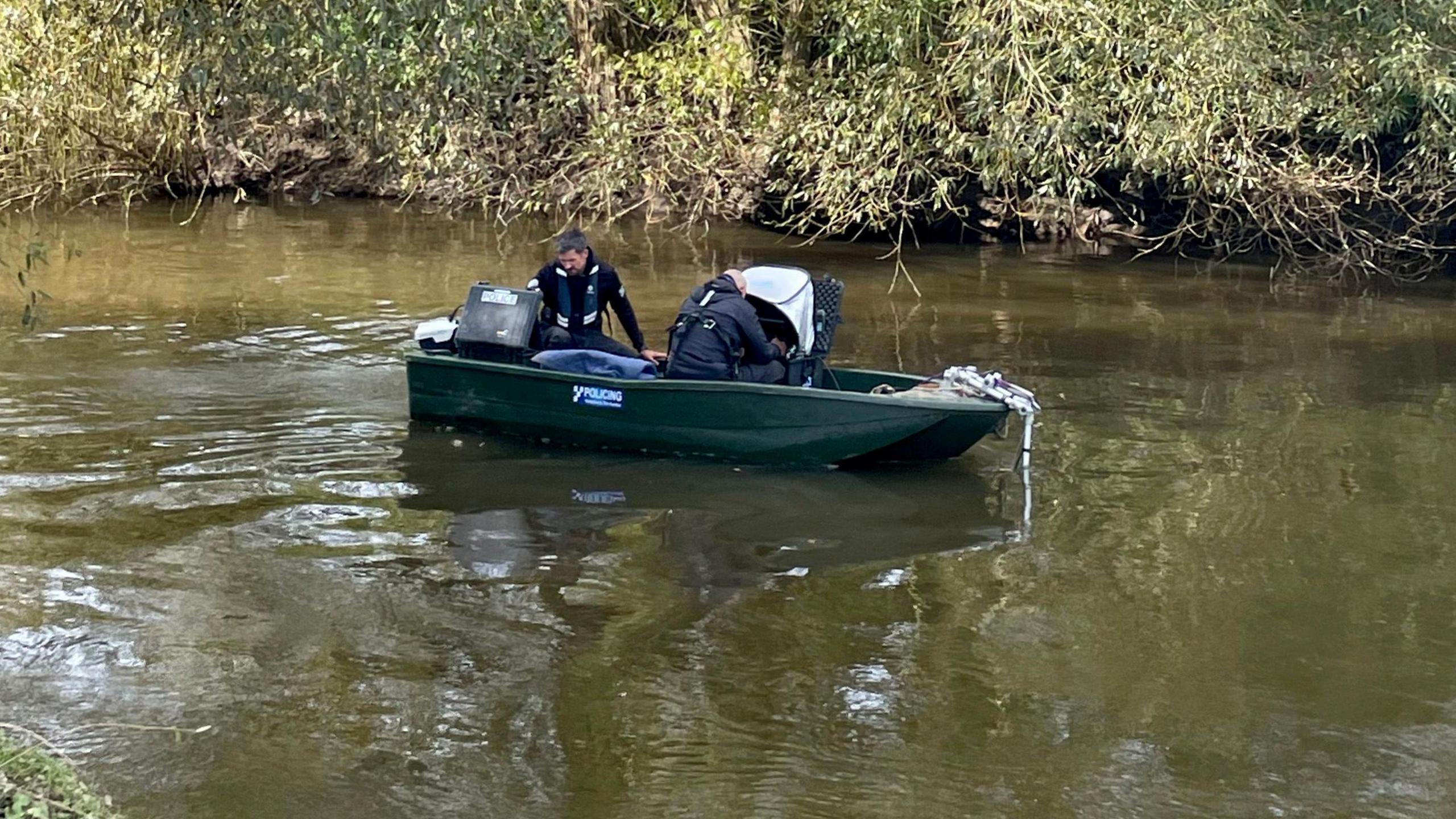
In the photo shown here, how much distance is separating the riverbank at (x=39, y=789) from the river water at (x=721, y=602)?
4.21 feet

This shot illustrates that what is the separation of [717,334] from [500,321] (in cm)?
134

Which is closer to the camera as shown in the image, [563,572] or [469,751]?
[469,751]

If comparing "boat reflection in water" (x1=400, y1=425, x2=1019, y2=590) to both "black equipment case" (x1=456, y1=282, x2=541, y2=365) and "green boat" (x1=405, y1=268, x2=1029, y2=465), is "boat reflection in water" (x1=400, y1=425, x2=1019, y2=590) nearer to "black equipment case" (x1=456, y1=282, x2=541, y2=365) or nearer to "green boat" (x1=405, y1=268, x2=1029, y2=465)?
"green boat" (x1=405, y1=268, x2=1029, y2=465)

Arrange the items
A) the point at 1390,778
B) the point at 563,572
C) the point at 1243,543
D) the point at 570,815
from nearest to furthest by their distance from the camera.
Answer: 1. the point at 570,815
2. the point at 1390,778
3. the point at 563,572
4. the point at 1243,543

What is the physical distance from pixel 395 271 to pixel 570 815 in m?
12.3

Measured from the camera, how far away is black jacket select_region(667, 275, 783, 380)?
8.73m

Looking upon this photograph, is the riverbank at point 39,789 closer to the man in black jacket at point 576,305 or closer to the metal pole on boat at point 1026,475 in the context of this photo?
the metal pole on boat at point 1026,475

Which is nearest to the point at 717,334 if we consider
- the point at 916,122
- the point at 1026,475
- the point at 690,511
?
the point at 690,511

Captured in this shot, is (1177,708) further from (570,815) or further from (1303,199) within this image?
(1303,199)

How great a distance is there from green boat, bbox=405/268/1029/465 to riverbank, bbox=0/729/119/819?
17.1 ft

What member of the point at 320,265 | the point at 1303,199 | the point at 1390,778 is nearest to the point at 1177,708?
the point at 1390,778

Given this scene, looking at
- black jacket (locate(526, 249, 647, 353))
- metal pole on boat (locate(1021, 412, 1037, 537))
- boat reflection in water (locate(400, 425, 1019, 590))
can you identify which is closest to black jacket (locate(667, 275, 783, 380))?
boat reflection in water (locate(400, 425, 1019, 590))

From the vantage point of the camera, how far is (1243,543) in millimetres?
7797

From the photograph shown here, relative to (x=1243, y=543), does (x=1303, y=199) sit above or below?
above
